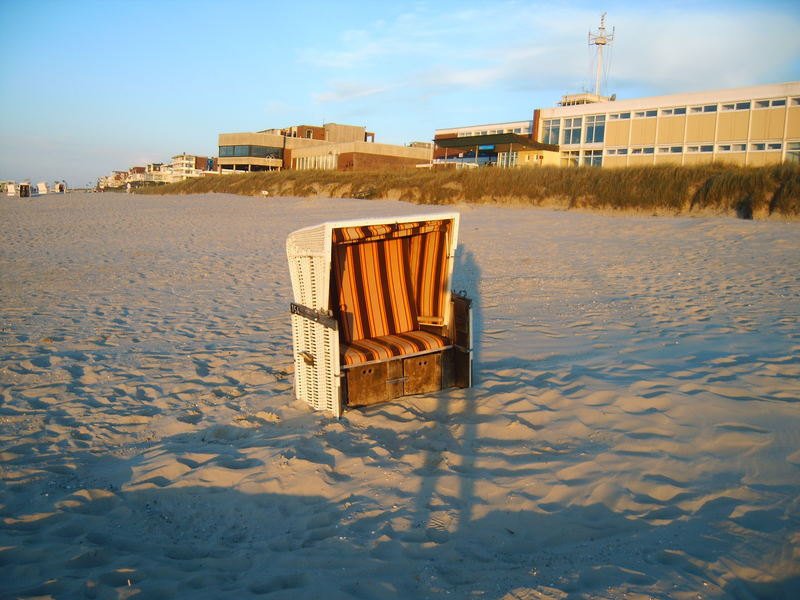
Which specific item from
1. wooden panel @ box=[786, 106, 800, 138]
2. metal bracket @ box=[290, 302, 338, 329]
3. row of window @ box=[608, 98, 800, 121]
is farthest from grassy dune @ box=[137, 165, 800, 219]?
metal bracket @ box=[290, 302, 338, 329]

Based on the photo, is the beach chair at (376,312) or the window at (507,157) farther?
the window at (507,157)

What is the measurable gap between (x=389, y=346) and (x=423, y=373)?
1.49 ft

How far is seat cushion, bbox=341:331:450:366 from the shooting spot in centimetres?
494

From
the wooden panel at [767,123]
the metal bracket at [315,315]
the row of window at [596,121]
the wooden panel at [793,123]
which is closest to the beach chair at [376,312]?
the metal bracket at [315,315]

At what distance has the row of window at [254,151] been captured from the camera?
60.1 m

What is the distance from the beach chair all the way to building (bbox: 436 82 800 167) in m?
25.2

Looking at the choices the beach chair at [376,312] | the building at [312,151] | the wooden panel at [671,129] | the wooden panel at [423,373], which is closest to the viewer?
the beach chair at [376,312]

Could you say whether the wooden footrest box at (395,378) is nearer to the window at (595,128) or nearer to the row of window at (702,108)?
the row of window at (702,108)

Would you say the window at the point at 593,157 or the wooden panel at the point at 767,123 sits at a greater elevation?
the wooden panel at the point at 767,123

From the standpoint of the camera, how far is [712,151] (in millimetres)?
33469

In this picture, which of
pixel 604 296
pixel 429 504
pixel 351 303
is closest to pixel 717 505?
pixel 429 504

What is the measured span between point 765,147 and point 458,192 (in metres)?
19.3

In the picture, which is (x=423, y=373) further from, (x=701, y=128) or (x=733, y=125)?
(x=701, y=128)

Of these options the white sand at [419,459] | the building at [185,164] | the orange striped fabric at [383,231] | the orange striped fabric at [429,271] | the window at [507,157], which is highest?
the building at [185,164]
